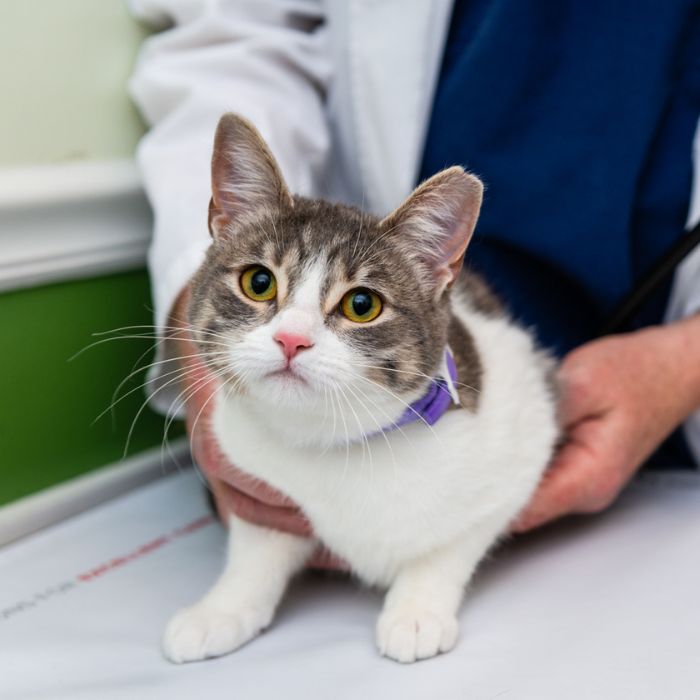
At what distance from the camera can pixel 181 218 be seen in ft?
3.70

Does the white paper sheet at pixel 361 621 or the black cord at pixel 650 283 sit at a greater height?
the black cord at pixel 650 283

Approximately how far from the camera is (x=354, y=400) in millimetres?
819

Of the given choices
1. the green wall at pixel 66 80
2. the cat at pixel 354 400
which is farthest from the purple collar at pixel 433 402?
the green wall at pixel 66 80

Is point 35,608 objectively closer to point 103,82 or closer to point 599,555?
point 599,555

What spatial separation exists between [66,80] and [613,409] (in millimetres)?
968

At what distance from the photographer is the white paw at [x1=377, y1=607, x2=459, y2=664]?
813mm

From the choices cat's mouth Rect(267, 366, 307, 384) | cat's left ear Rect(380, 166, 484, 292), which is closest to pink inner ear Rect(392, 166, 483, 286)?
cat's left ear Rect(380, 166, 484, 292)

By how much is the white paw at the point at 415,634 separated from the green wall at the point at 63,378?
2.13 ft

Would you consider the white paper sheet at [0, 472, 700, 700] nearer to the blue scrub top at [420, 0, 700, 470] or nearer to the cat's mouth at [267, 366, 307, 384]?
the cat's mouth at [267, 366, 307, 384]

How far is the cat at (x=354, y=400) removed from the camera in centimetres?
80

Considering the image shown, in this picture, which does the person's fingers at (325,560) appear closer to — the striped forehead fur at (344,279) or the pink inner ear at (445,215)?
the striped forehead fur at (344,279)

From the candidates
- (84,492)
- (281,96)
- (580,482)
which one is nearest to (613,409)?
(580,482)

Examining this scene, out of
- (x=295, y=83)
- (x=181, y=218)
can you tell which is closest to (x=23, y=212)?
(x=181, y=218)

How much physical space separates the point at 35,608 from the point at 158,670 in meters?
0.22
